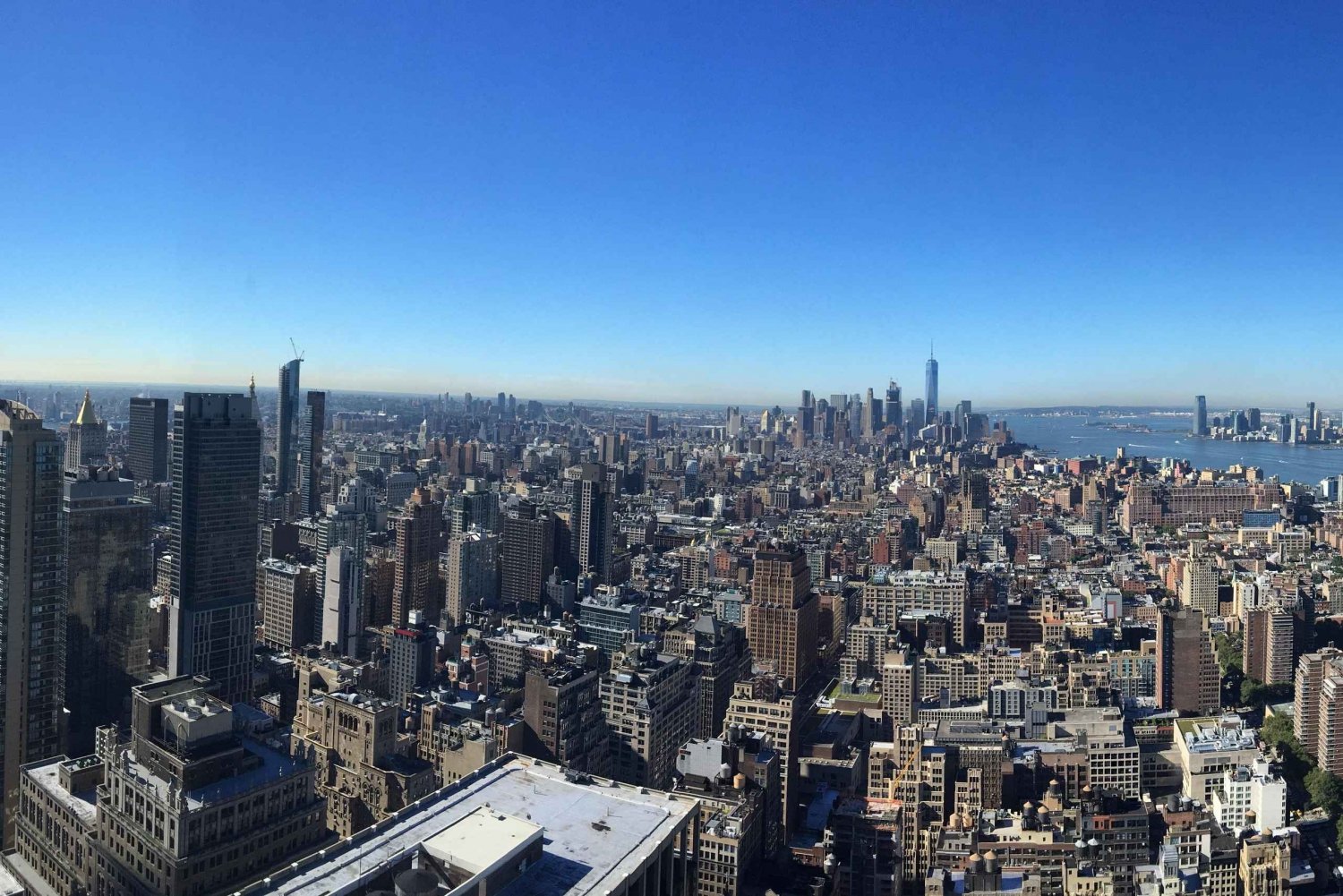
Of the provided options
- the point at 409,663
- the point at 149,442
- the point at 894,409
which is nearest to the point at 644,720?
the point at 409,663

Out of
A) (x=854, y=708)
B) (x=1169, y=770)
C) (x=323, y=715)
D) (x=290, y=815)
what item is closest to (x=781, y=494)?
(x=854, y=708)

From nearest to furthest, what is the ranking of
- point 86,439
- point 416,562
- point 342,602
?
point 86,439, point 342,602, point 416,562

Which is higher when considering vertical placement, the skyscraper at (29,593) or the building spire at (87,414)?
the building spire at (87,414)

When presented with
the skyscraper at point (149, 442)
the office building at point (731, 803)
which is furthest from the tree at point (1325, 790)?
the skyscraper at point (149, 442)

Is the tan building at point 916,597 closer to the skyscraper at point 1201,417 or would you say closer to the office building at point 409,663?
the office building at point 409,663

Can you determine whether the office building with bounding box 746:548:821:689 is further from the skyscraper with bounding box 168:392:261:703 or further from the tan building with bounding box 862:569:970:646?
the skyscraper with bounding box 168:392:261:703

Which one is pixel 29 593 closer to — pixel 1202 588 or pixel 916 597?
pixel 916 597

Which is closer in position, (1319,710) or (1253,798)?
(1253,798)
